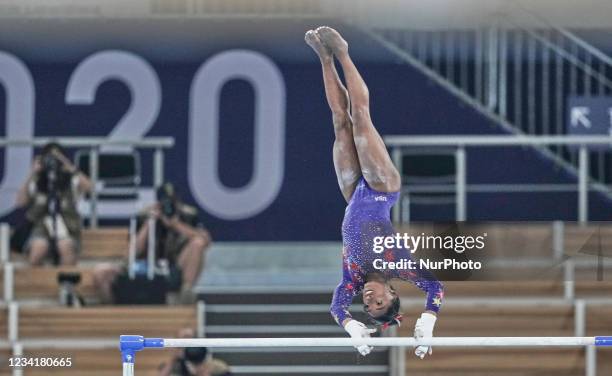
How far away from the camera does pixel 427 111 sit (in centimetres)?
998

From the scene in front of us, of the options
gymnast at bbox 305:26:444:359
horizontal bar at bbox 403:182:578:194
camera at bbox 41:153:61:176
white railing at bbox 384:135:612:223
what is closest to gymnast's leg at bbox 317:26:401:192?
gymnast at bbox 305:26:444:359

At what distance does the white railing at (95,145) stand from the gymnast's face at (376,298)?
8.64 ft

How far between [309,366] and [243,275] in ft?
2.79

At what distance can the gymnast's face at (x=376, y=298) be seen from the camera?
24.5 feet

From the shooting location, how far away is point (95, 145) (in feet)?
32.8

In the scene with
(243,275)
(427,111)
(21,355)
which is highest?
(427,111)

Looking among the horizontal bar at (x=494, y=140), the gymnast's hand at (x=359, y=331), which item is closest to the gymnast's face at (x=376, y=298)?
the gymnast's hand at (x=359, y=331)

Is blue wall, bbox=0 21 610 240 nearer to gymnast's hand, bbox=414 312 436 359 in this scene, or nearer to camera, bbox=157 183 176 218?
camera, bbox=157 183 176 218

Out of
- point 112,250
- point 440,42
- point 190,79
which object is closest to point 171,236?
point 112,250

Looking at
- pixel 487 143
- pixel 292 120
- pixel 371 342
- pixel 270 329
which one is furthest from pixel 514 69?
pixel 371 342

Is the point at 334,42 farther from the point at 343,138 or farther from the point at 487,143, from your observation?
the point at 487,143

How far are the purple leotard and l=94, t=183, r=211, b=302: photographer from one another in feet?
6.70

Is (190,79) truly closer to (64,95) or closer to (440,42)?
(64,95)

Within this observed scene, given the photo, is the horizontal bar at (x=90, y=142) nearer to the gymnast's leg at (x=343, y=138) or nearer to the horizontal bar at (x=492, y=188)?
the horizontal bar at (x=492, y=188)
